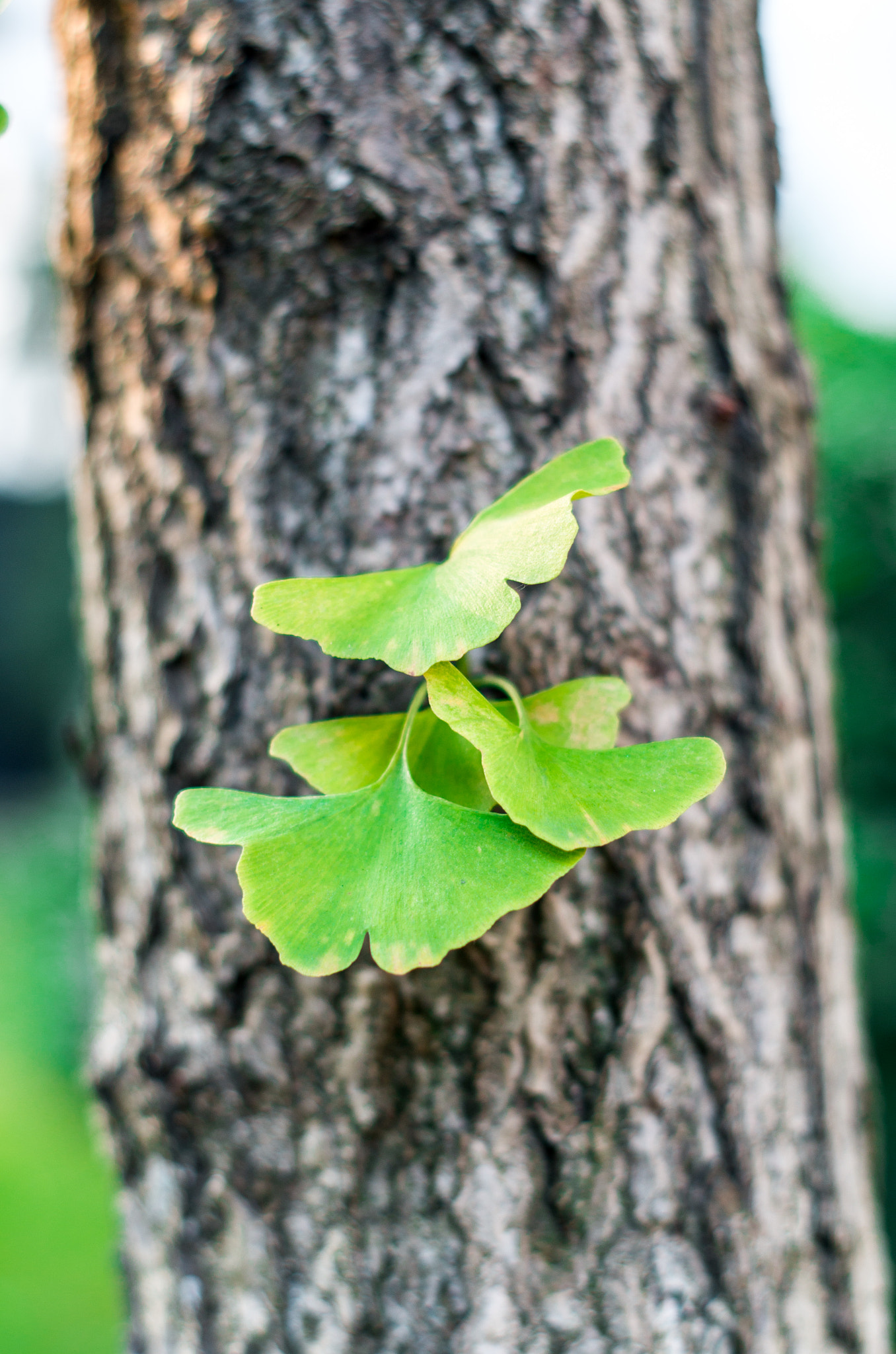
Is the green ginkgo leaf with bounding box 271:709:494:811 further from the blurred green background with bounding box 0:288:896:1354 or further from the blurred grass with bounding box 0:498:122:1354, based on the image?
the blurred grass with bounding box 0:498:122:1354

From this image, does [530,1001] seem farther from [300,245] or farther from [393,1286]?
[300,245]

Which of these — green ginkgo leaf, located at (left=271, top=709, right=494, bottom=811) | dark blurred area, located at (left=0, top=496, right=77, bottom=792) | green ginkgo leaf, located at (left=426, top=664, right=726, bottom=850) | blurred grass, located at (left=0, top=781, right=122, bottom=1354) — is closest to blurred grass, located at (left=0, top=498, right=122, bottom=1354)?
blurred grass, located at (left=0, top=781, right=122, bottom=1354)

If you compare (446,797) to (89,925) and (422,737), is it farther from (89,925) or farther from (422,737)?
(89,925)

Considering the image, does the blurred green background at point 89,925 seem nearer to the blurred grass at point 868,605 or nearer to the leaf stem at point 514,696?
the blurred grass at point 868,605

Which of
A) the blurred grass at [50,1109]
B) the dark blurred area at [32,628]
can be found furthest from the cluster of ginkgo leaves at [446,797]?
the dark blurred area at [32,628]

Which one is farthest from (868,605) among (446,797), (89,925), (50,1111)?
(50,1111)

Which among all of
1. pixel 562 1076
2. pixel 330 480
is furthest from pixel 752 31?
pixel 562 1076
